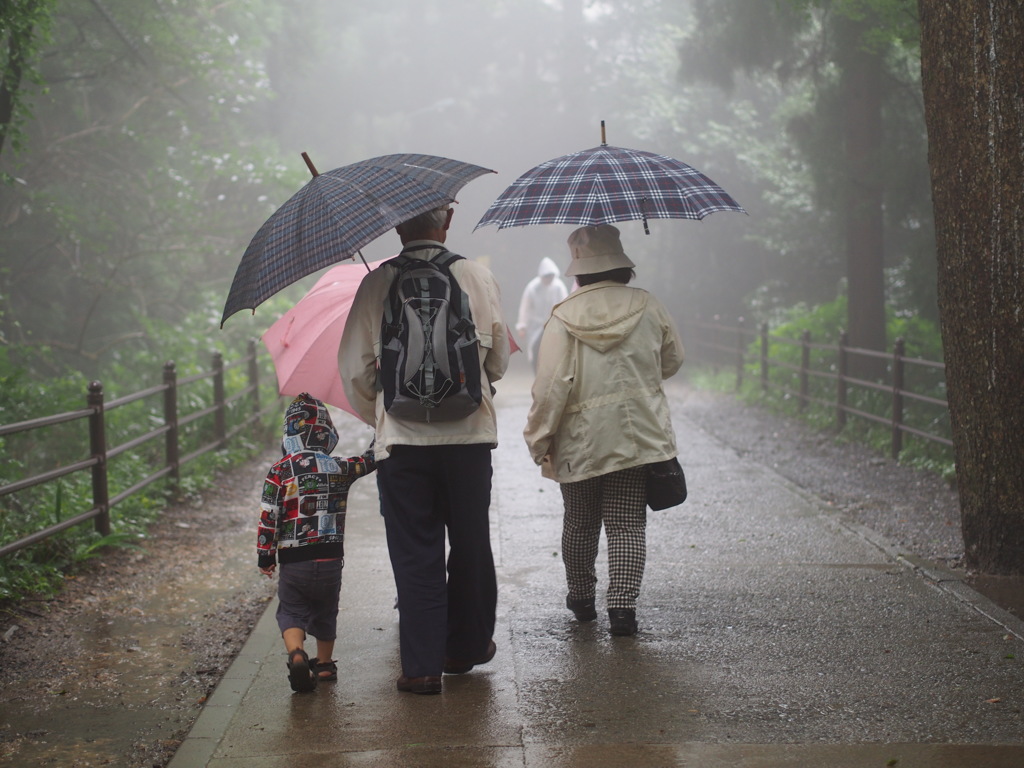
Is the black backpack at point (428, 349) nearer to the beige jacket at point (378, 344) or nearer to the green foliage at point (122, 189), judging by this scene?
the beige jacket at point (378, 344)

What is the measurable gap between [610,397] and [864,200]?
10.3 metres

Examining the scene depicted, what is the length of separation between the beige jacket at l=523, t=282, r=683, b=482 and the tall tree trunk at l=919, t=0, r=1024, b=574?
1869 mm

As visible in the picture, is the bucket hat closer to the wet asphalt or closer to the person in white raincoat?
the wet asphalt

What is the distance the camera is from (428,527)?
177 inches

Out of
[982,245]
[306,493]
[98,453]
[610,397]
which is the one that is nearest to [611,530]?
[610,397]

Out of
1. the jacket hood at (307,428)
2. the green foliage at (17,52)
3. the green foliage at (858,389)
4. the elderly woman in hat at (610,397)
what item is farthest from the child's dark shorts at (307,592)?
the green foliage at (858,389)

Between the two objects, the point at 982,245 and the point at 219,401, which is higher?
the point at 982,245

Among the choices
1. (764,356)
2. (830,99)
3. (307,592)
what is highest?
(830,99)

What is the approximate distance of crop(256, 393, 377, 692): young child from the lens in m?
4.49

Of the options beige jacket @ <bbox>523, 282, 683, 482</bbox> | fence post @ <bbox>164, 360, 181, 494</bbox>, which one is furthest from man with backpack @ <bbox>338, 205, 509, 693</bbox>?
fence post @ <bbox>164, 360, 181, 494</bbox>

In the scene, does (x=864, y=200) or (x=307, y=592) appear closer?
(x=307, y=592)

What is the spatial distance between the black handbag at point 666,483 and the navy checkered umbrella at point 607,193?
1176mm

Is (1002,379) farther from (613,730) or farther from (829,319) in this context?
(829,319)

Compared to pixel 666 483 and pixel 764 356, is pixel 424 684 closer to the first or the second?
pixel 666 483
